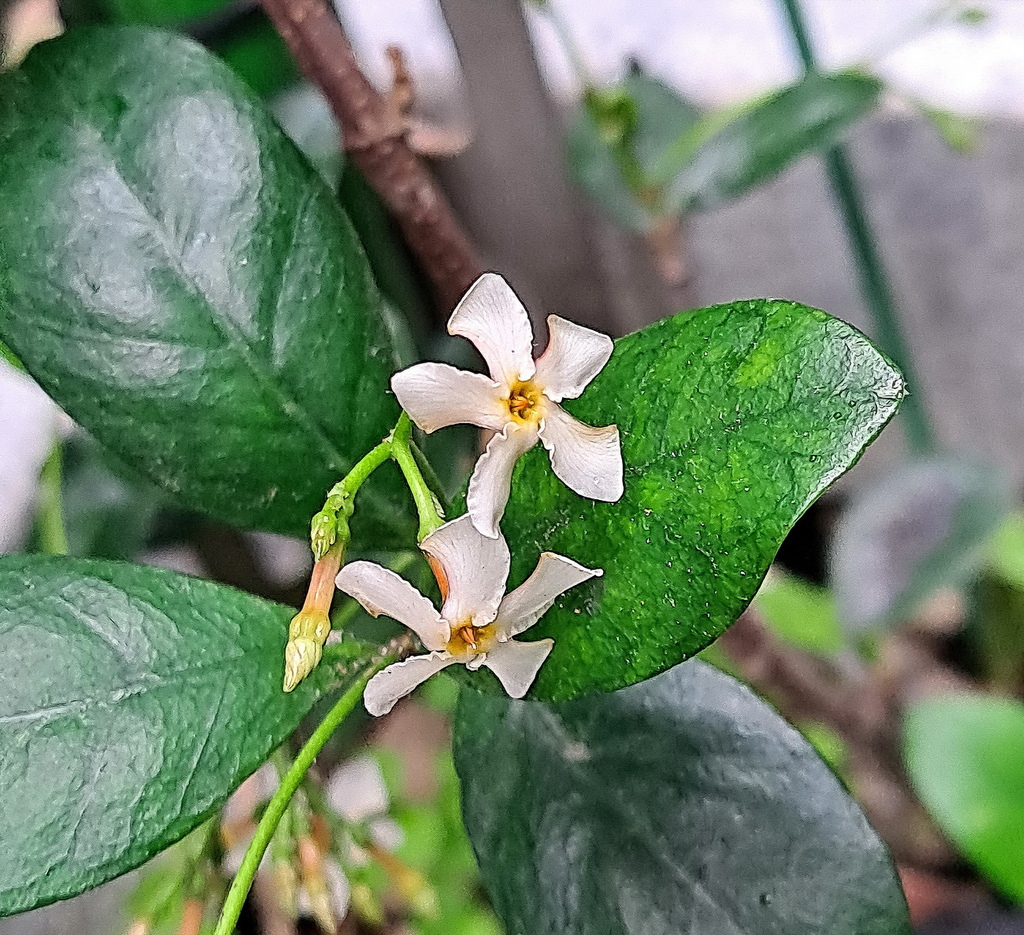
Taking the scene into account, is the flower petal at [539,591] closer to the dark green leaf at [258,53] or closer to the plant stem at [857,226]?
the dark green leaf at [258,53]

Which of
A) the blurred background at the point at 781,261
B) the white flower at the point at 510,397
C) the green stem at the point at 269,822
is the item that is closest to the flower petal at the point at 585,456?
the white flower at the point at 510,397

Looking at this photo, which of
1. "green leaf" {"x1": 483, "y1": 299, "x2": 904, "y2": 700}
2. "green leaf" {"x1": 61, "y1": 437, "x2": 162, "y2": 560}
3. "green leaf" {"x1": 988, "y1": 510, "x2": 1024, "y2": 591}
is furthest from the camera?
"green leaf" {"x1": 988, "y1": 510, "x2": 1024, "y2": 591}

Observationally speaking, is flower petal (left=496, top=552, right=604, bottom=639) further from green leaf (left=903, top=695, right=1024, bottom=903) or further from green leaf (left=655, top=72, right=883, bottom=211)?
green leaf (left=903, top=695, right=1024, bottom=903)

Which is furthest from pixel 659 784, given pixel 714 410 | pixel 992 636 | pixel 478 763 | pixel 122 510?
pixel 992 636

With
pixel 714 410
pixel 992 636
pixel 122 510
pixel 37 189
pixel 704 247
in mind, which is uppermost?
pixel 37 189

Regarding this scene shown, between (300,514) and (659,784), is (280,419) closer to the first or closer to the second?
(300,514)

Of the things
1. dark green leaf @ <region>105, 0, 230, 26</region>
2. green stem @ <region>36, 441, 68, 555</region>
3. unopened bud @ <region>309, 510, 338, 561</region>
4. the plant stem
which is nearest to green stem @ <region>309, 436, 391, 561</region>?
unopened bud @ <region>309, 510, 338, 561</region>
